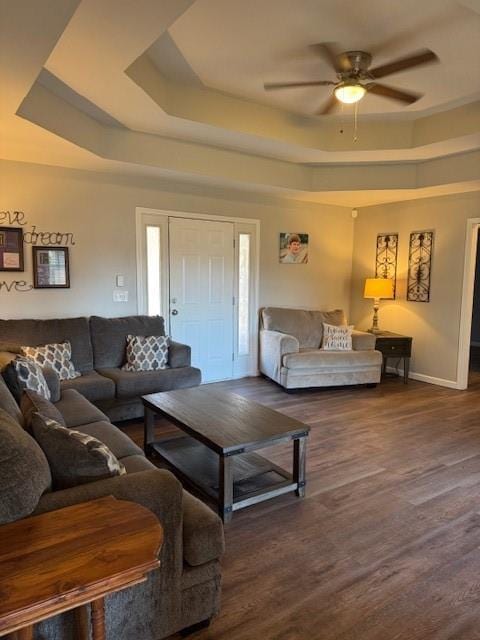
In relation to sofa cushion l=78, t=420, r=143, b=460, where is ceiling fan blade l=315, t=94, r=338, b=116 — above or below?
above

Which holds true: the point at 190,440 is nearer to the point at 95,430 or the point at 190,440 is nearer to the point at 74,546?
the point at 95,430

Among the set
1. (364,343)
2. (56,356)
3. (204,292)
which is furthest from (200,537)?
(364,343)

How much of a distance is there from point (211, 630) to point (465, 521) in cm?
166

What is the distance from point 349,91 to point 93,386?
3.11m

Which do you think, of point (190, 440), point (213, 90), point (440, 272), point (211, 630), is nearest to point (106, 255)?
point (213, 90)

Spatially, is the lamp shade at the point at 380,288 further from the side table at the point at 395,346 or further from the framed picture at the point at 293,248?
the framed picture at the point at 293,248

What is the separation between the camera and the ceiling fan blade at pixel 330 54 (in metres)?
2.85

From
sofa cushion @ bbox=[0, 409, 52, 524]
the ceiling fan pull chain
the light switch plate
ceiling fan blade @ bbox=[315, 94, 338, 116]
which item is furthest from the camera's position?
the light switch plate

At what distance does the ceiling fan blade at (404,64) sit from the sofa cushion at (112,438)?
284cm

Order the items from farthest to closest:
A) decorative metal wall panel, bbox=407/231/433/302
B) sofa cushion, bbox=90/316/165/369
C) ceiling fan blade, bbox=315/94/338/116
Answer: decorative metal wall panel, bbox=407/231/433/302, sofa cushion, bbox=90/316/165/369, ceiling fan blade, bbox=315/94/338/116

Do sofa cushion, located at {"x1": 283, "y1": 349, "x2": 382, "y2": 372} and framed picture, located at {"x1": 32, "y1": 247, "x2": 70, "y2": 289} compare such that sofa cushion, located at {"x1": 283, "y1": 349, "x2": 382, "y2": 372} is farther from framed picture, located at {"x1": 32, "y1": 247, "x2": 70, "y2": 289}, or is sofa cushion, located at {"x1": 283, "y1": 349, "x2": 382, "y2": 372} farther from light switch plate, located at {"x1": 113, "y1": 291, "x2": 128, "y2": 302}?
framed picture, located at {"x1": 32, "y1": 247, "x2": 70, "y2": 289}

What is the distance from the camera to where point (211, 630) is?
5.70 feet

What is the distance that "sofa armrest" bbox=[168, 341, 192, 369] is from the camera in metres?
4.34

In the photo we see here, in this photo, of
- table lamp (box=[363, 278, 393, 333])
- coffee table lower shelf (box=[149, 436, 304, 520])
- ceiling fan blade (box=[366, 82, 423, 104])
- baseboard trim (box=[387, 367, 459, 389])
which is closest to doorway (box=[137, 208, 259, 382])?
table lamp (box=[363, 278, 393, 333])
